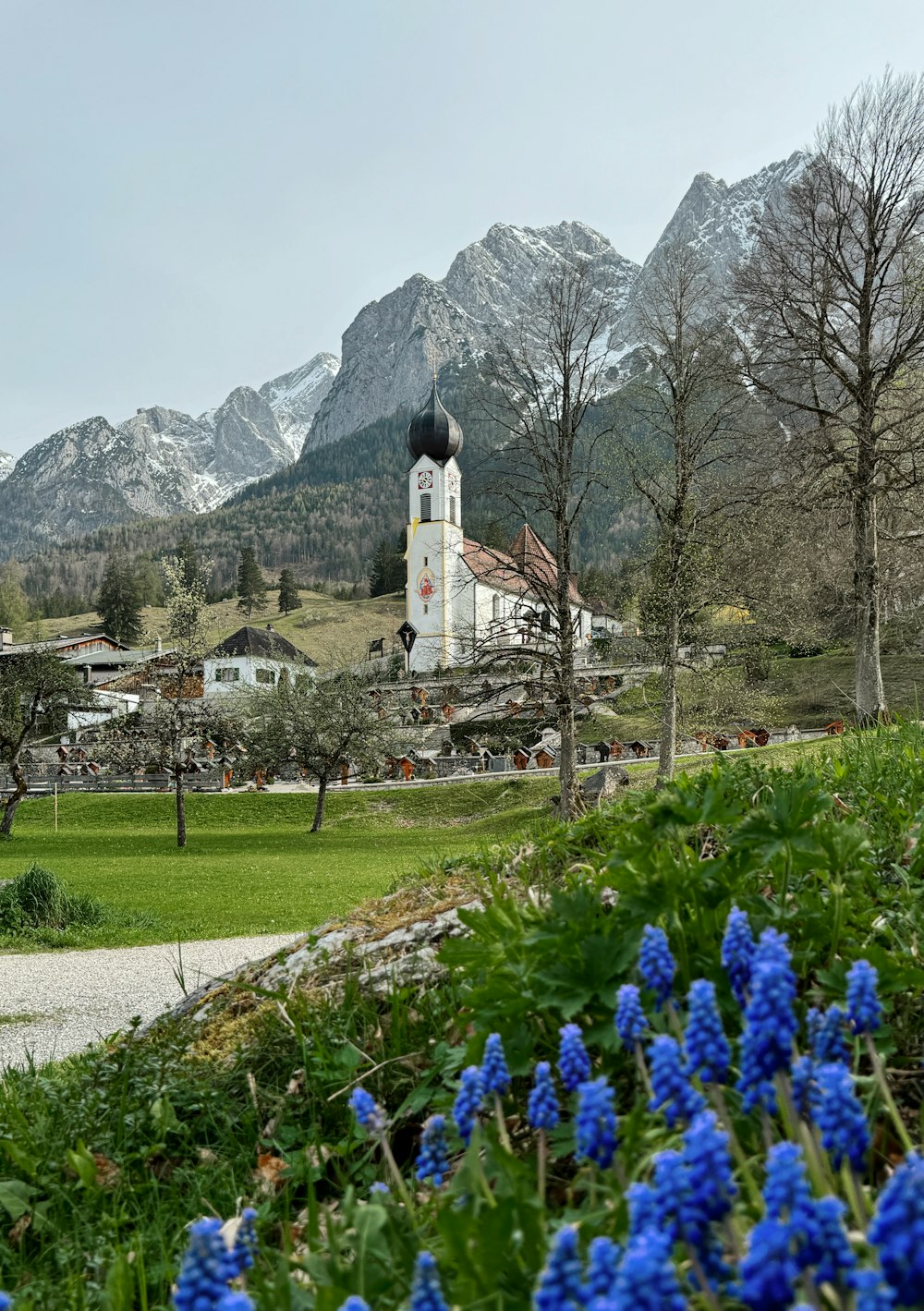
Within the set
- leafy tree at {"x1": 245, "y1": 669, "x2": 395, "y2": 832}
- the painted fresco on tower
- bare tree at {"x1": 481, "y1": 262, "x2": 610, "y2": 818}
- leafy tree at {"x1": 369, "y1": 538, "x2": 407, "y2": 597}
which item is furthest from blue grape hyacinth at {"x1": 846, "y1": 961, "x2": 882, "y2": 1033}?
leafy tree at {"x1": 369, "y1": 538, "x2": 407, "y2": 597}

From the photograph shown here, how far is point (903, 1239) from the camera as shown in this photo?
0.77m

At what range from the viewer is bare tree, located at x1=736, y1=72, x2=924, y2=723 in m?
19.7

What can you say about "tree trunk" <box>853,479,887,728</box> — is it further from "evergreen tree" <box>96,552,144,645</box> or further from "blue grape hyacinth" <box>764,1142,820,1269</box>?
"evergreen tree" <box>96,552,144,645</box>

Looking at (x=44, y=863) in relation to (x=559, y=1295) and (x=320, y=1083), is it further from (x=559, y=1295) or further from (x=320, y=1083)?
(x=559, y=1295)

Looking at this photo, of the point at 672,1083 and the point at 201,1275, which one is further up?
the point at 672,1083

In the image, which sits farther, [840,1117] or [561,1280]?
[840,1117]

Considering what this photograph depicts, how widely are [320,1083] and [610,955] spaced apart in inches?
54.3

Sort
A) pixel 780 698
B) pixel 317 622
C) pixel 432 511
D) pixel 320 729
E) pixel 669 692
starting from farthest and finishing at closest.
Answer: pixel 317 622
pixel 432 511
pixel 780 698
pixel 320 729
pixel 669 692

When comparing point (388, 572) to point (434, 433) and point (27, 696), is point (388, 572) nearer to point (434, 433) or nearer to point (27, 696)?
point (434, 433)

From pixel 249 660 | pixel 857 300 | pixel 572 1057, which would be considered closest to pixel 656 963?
pixel 572 1057

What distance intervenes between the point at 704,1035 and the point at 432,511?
8646 cm

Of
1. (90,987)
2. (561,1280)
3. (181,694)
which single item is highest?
(181,694)

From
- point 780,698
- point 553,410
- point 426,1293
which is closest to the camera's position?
point 426,1293

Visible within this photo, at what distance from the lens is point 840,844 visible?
90.0 inches
